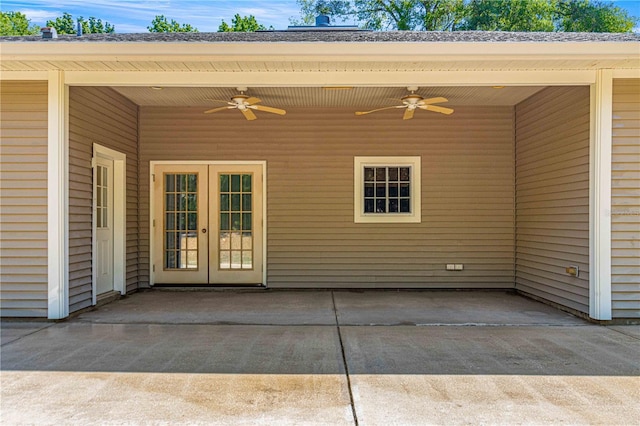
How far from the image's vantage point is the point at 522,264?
688 centimetres

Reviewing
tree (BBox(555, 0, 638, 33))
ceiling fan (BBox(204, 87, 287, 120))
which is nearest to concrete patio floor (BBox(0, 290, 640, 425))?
ceiling fan (BBox(204, 87, 287, 120))

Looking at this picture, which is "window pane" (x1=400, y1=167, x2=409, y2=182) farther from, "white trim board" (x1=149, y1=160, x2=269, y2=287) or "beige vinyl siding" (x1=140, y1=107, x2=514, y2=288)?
"white trim board" (x1=149, y1=160, x2=269, y2=287)

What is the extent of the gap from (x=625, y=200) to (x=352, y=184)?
3.43 metres

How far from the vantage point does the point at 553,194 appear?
19.4 ft

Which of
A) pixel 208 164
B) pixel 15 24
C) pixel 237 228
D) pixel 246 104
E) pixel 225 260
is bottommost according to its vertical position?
pixel 225 260

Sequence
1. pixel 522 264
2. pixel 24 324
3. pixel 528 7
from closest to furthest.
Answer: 1. pixel 24 324
2. pixel 522 264
3. pixel 528 7

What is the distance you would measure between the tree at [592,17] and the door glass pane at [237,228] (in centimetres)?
1731

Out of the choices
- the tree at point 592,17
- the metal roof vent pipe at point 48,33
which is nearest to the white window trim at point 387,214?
the metal roof vent pipe at point 48,33

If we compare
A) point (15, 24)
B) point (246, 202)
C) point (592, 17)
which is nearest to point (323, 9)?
point (592, 17)

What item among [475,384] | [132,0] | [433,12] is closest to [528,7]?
[433,12]

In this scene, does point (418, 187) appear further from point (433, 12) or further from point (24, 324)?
point (433, 12)

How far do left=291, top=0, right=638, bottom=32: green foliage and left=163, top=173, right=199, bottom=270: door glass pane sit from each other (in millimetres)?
14097

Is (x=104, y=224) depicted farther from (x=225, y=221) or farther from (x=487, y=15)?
(x=487, y=15)

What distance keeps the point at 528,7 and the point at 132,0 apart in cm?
1419
